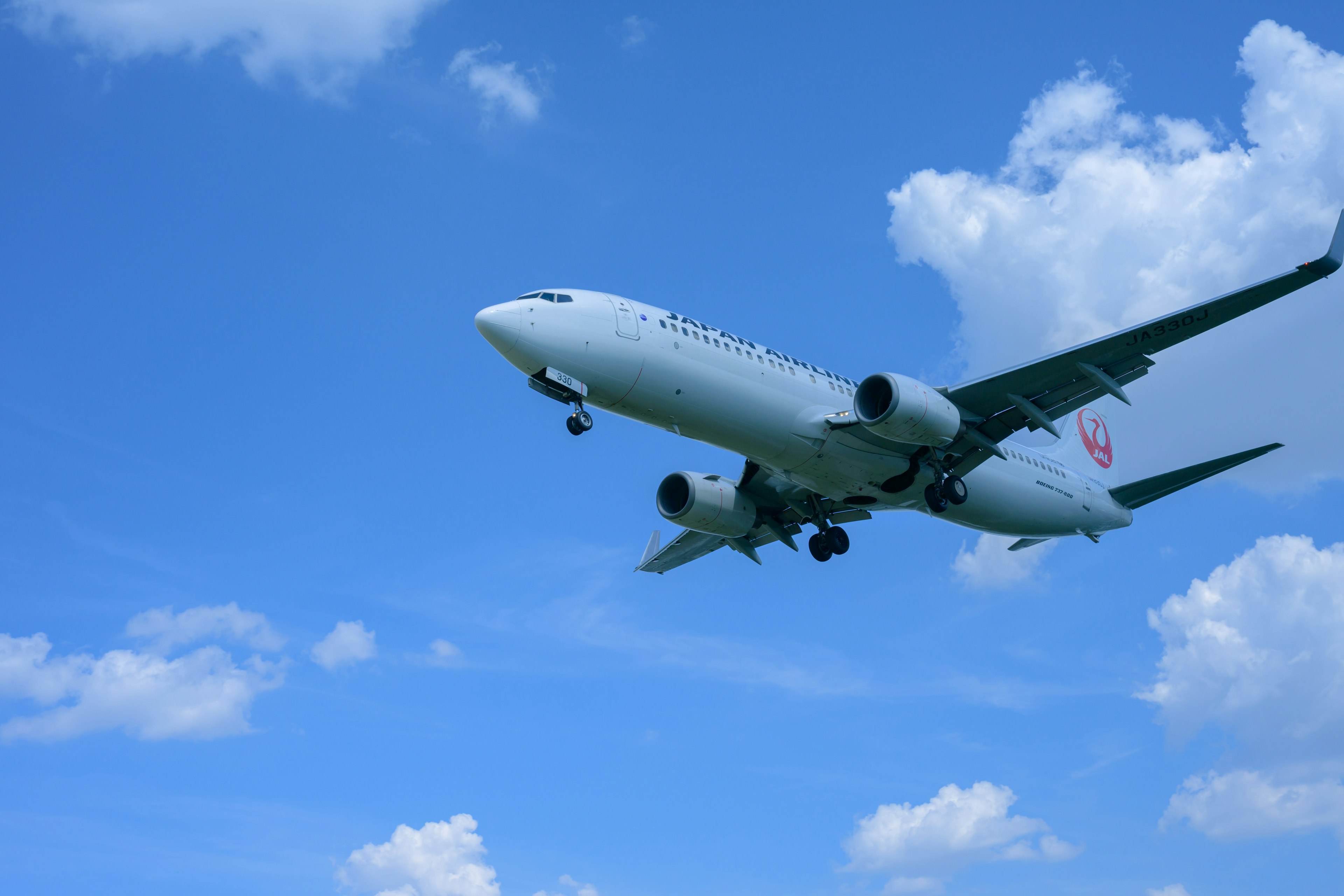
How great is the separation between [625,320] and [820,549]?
11.8 meters

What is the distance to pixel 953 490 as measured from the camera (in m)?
31.4

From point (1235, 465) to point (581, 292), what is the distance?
768 inches

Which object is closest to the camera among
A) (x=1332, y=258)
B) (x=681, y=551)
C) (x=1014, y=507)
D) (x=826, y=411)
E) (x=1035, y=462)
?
(x=1332, y=258)

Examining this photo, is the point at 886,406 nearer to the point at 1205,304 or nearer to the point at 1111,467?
the point at 1205,304

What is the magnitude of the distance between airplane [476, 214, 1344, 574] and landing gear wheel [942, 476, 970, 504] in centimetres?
4

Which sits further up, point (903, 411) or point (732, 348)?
point (732, 348)

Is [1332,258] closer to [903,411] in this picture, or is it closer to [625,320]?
[903,411]

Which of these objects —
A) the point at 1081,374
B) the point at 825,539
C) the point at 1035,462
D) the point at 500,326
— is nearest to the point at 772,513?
the point at 825,539

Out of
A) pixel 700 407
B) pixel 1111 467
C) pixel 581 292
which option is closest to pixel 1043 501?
pixel 1111 467

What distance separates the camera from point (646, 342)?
26.9 m

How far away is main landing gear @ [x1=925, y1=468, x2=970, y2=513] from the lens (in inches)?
1234

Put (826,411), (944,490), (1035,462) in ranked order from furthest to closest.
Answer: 1. (1035,462)
2. (944,490)
3. (826,411)

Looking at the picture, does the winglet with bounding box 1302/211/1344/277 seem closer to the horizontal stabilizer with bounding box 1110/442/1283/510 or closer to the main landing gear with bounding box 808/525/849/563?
the horizontal stabilizer with bounding box 1110/442/1283/510

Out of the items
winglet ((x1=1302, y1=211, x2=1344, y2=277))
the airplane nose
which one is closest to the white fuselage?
the airplane nose
